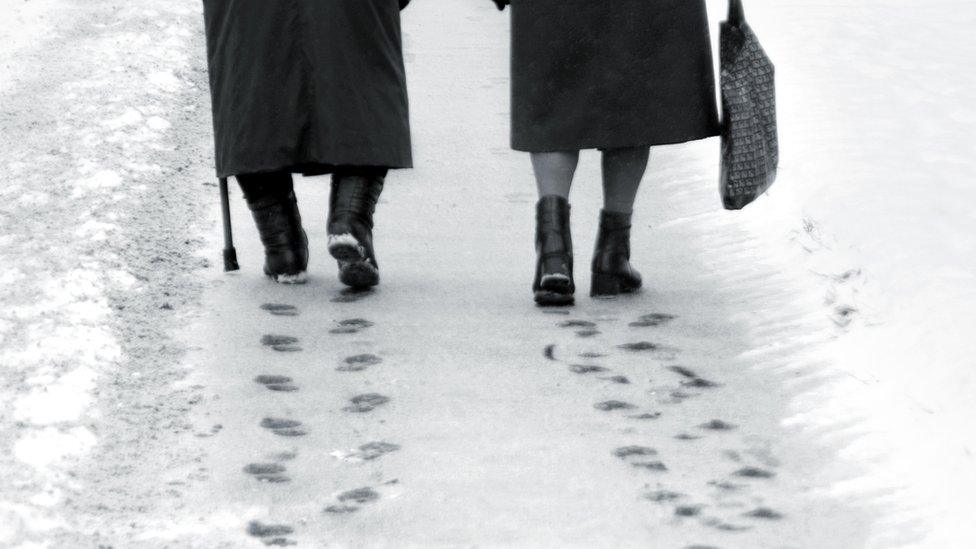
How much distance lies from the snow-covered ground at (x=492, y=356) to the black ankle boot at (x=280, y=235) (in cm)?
11

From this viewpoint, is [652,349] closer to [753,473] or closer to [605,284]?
[605,284]

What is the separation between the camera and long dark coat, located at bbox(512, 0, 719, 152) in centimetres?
454

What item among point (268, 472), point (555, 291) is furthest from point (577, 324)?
→ point (268, 472)

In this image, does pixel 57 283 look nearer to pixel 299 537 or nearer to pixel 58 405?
pixel 58 405

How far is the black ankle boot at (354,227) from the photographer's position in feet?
15.6

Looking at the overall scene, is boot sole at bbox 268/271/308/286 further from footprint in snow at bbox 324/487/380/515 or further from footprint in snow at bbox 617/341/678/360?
footprint in snow at bbox 324/487/380/515

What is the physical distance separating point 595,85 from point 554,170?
26 centimetres

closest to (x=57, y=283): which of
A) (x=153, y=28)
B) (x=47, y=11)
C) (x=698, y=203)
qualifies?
(x=698, y=203)

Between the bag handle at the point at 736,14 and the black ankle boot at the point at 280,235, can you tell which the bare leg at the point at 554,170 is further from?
the black ankle boot at the point at 280,235

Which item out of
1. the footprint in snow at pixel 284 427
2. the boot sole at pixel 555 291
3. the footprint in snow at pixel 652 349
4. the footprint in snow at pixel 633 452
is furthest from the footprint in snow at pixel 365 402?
the boot sole at pixel 555 291

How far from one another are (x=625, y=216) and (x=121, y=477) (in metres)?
1.86

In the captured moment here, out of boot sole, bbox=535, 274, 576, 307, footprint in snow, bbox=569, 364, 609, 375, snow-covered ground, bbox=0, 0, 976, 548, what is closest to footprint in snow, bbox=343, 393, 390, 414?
snow-covered ground, bbox=0, 0, 976, 548

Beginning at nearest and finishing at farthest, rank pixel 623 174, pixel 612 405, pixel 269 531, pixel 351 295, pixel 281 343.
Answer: pixel 269 531, pixel 612 405, pixel 281 343, pixel 623 174, pixel 351 295

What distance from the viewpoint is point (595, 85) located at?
4.57m
